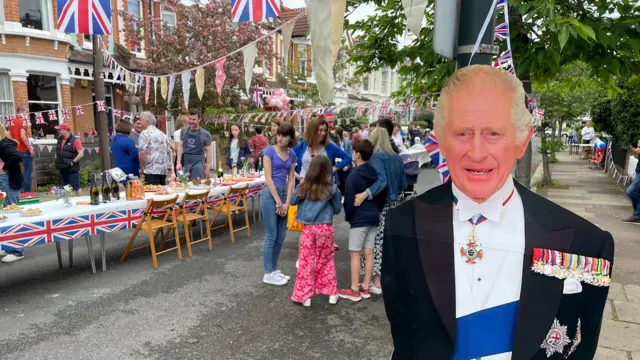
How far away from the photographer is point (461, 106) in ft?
4.85

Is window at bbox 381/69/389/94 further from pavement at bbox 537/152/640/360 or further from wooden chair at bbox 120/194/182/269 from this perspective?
wooden chair at bbox 120/194/182/269

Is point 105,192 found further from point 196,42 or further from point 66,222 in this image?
point 196,42

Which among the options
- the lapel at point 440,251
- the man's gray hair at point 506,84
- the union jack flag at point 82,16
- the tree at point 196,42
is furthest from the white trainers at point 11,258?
the tree at point 196,42

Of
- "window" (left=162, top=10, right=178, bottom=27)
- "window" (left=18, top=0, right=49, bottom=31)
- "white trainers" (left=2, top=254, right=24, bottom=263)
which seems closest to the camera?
"white trainers" (left=2, top=254, right=24, bottom=263)

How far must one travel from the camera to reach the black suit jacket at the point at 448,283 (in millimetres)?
1469

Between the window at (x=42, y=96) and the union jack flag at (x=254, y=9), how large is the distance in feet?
38.5

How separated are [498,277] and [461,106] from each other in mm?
611

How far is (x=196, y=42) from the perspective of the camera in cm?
1446

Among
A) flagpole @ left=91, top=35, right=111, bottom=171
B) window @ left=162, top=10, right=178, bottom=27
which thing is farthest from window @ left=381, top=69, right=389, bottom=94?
flagpole @ left=91, top=35, right=111, bottom=171

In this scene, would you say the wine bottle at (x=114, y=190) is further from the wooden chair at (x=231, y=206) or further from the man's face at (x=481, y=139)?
the man's face at (x=481, y=139)

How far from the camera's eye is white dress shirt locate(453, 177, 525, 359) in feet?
4.94

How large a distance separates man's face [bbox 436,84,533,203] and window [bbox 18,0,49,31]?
15868 mm

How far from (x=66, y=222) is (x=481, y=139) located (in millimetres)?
4418

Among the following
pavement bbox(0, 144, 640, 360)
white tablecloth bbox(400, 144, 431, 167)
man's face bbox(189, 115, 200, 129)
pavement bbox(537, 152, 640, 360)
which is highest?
man's face bbox(189, 115, 200, 129)
